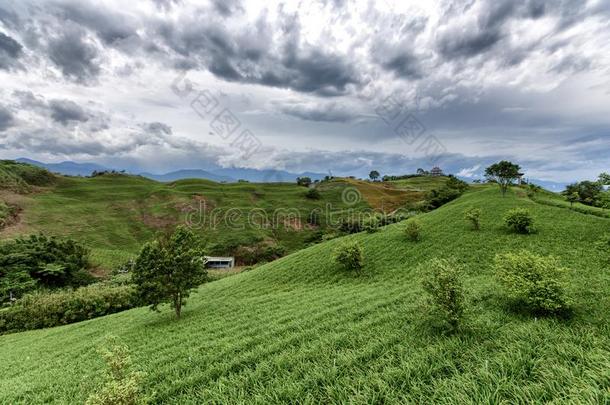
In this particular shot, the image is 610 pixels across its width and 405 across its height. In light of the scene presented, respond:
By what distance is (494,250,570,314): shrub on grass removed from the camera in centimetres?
830

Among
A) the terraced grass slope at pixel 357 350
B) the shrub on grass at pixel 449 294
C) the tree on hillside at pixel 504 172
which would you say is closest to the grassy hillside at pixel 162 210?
the tree on hillside at pixel 504 172

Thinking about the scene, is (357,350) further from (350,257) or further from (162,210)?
(162,210)

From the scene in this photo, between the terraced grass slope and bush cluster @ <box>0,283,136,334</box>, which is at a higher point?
the terraced grass slope

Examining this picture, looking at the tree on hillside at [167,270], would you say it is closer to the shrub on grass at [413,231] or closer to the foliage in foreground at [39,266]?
the shrub on grass at [413,231]

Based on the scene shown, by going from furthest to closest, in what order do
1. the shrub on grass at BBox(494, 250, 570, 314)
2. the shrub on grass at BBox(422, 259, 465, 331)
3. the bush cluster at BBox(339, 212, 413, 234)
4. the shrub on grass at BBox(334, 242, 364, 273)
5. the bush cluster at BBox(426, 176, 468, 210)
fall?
the bush cluster at BBox(426, 176, 468, 210) < the bush cluster at BBox(339, 212, 413, 234) < the shrub on grass at BBox(334, 242, 364, 273) < the shrub on grass at BBox(494, 250, 570, 314) < the shrub on grass at BBox(422, 259, 465, 331)

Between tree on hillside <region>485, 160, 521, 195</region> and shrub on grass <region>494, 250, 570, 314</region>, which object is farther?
tree on hillside <region>485, 160, 521, 195</region>

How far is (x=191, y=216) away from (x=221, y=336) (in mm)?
57580

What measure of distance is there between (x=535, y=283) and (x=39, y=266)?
157 feet

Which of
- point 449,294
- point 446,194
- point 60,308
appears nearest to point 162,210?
point 60,308

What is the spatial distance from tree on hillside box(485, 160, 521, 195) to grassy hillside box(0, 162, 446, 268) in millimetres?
24566

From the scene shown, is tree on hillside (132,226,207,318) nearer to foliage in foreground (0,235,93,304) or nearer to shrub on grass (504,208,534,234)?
shrub on grass (504,208,534,234)

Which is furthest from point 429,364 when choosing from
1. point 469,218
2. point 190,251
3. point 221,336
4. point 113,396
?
point 469,218

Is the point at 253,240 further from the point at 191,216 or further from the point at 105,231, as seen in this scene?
the point at 105,231

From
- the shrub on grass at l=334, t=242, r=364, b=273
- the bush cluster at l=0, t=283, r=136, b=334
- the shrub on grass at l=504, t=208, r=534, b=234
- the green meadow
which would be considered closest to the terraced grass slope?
the shrub on grass at l=334, t=242, r=364, b=273
